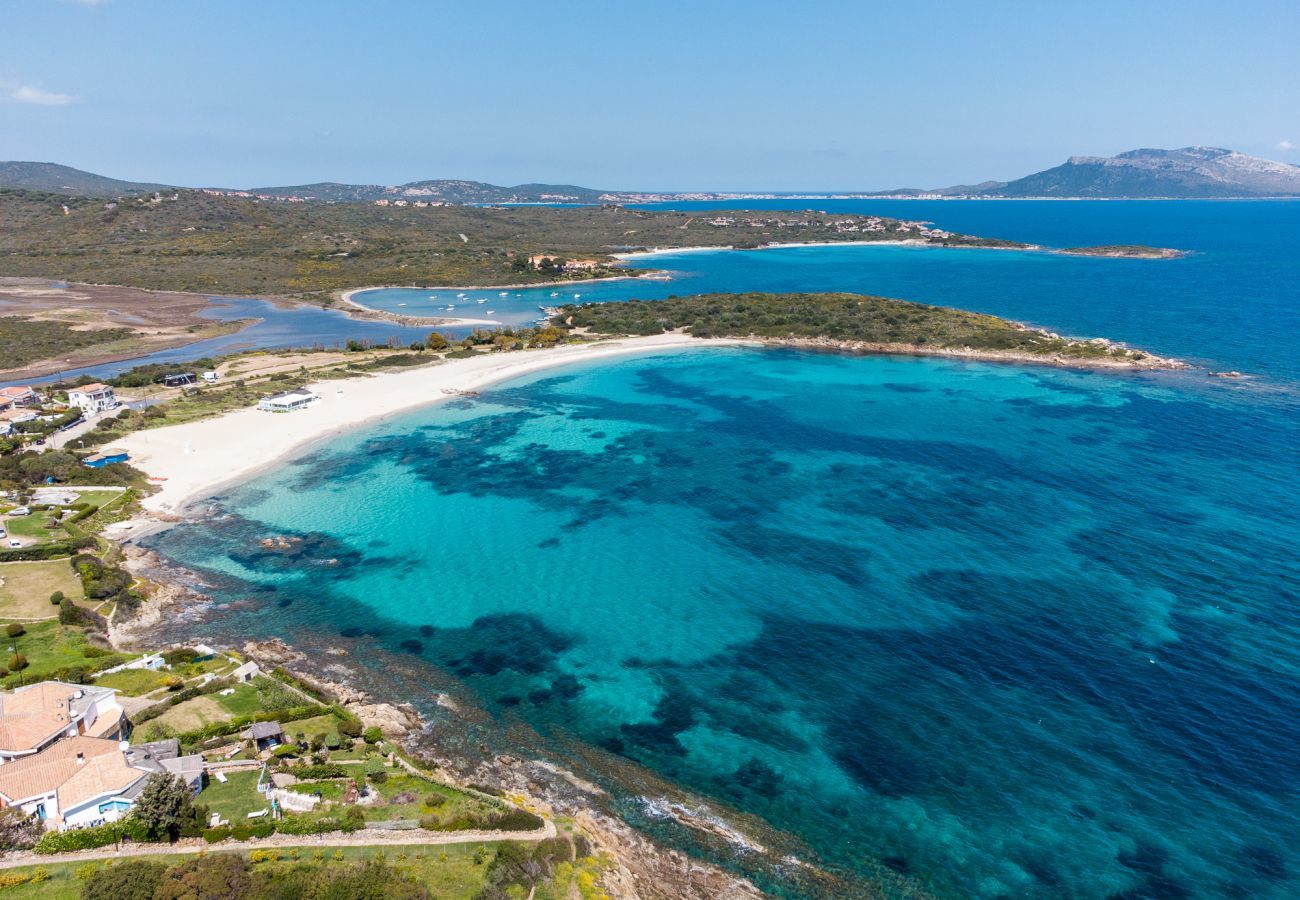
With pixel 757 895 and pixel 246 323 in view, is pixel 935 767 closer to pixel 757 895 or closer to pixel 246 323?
pixel 757 895

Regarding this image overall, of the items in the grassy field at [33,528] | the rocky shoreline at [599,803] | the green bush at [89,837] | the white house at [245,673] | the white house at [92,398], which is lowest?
the rocky shoreline at [599,803]

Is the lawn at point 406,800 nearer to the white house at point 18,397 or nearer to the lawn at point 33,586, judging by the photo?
the lawn at point 33,586

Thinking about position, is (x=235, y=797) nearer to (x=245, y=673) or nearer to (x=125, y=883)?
(x=125, y=883)

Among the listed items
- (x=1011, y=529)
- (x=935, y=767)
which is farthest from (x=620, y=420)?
(x=935, y=767)

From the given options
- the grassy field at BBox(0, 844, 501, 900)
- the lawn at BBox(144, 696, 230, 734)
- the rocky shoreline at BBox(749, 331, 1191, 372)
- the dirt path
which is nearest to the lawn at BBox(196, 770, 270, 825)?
the dirt path

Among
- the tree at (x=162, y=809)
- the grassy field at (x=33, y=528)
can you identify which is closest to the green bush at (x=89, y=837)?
the tree at (x=162, y=809)
